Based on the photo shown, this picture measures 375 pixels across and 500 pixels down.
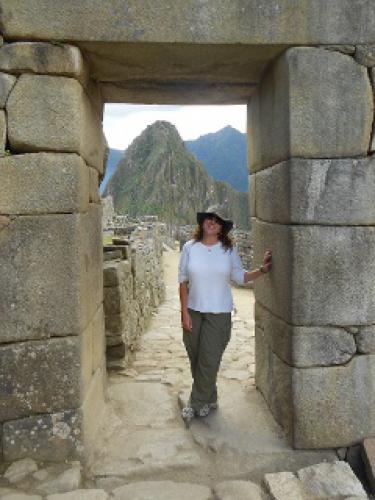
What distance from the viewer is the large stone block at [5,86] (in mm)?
3076

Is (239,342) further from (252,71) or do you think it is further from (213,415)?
(252,71)

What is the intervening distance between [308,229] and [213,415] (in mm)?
1858

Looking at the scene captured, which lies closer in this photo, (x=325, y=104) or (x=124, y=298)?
(x=325, y=104)

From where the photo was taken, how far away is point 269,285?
397 centimetres

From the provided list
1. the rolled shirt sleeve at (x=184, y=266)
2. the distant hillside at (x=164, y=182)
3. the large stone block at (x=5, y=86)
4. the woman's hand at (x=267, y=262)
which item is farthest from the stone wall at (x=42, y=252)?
the distant hillside at (x=164, y=182)

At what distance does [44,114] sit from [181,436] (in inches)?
104

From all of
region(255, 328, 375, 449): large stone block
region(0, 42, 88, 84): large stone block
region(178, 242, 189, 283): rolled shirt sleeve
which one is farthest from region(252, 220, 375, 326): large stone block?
region(0, 42, 88, 84): large stone block

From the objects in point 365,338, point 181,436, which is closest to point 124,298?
point 181,436

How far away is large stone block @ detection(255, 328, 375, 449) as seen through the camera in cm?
343

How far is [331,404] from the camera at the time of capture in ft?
11.3

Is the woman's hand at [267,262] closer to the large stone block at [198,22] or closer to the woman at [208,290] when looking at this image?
the woman at [208,290]

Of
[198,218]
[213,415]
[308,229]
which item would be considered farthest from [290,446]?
[198,218]

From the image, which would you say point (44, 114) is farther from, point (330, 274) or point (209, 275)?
point (330, 274)

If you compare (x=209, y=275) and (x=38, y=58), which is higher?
(x=38, y=58)
